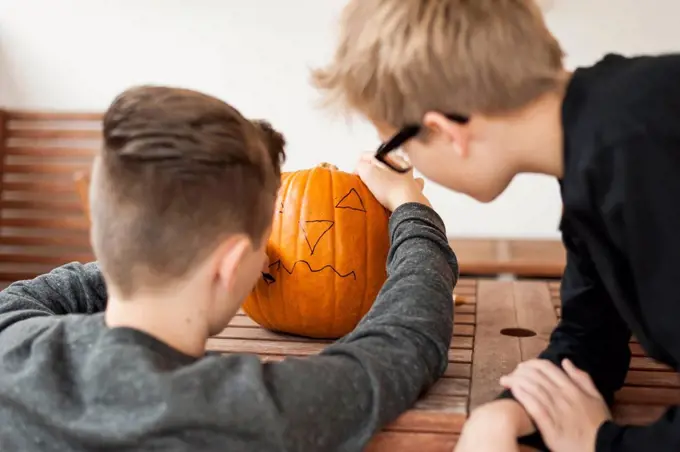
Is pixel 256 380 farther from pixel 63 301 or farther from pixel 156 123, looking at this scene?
pixel 63 301

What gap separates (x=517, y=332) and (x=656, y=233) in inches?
15.8

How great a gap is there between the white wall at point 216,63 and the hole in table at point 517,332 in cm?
114

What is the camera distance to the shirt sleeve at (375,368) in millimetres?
629

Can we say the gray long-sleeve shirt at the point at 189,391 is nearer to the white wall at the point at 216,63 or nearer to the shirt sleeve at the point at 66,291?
the shirt sleeve at the point at 66,291

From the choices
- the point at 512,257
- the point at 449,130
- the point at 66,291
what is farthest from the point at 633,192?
the point at 512,257

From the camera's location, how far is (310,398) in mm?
629

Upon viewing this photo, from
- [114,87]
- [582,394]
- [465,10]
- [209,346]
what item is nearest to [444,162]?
[465,10]

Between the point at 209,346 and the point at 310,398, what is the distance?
324 millimetres

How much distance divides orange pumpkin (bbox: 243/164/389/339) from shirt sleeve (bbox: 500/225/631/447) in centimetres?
24

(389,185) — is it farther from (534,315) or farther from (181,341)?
(181,341)

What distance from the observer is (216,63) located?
84.5 inches

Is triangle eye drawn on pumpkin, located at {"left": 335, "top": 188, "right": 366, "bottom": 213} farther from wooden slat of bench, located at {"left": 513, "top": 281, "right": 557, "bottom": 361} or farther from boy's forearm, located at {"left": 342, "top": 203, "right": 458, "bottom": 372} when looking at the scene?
wooden slat of bench, located at {"left": 513, "top": 281, "right": 557, "bottom": 361}

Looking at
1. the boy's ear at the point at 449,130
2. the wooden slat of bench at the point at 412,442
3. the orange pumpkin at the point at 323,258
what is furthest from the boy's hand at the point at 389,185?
the wooden slat of bench at the point at 412,442

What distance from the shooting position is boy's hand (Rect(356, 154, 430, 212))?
97cm
